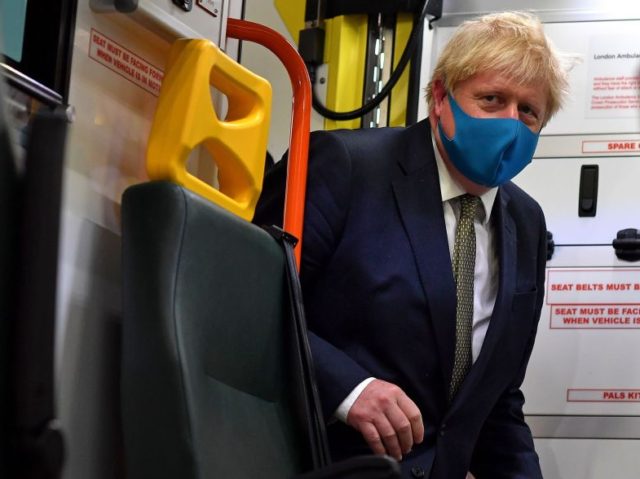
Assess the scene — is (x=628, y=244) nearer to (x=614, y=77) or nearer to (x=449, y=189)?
(x=614, y=77)

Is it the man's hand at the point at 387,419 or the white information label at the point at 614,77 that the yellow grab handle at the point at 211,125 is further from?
the white information label at the point at 614,77

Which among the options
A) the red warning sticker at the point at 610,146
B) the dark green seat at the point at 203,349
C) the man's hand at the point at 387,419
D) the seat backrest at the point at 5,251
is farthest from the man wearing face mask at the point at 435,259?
the seat backrest at the point at 5,251

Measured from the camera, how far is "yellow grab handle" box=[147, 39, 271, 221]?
192 centimetres

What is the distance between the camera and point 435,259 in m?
2.42

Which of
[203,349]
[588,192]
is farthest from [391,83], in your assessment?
[203,349]

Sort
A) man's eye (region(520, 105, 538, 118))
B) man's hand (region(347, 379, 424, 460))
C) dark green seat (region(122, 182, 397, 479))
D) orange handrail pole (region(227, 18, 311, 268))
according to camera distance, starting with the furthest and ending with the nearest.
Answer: man's eye (region(520, 105, 538, 118)) → orange handrail pole (region(227, 18, 311, 268)) → man's hand (region(347, 379, 424, 460)) → dark green seat (region(122, 182, 397, 479))

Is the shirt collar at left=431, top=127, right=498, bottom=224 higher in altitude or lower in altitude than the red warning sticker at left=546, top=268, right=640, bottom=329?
higher

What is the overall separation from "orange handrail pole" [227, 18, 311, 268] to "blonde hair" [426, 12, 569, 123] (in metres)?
0.34

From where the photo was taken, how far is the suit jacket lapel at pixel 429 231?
239cm

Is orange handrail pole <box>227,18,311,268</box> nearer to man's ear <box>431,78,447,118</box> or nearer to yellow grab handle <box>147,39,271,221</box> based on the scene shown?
yellow grab handle <box>147,39,271,221</box>

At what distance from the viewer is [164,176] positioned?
1.91 metres

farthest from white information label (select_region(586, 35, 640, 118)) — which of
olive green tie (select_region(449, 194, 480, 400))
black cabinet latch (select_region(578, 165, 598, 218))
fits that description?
olive green tie (select_region(449, 194, 480, 400))

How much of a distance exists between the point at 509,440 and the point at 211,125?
1.25 m

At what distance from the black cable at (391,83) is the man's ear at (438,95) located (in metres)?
0.90
